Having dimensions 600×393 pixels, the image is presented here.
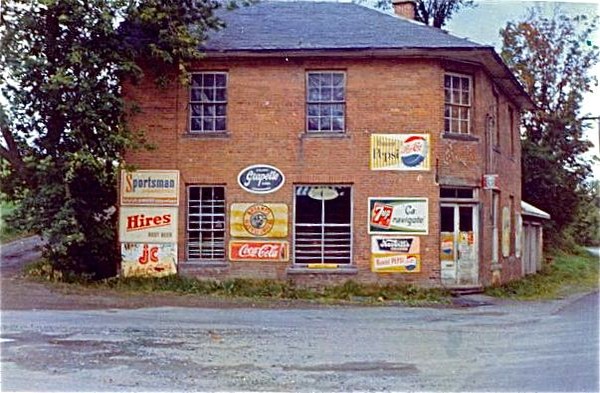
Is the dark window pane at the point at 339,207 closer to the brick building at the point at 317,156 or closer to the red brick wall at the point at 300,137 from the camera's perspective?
the brick building at the point at 317,156

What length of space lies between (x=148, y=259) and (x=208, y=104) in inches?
155

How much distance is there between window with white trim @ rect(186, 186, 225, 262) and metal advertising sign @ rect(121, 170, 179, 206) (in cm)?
42

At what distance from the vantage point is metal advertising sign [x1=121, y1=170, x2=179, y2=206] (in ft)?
70.7

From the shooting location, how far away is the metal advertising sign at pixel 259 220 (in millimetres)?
21312

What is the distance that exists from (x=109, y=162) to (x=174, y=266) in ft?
9.45

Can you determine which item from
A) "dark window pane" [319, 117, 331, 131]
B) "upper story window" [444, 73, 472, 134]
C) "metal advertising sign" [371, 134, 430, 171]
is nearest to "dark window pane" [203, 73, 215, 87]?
"dark window pane" [319, 117, 331, 131]

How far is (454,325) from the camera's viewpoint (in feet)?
51.8

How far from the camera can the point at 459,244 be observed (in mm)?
21984

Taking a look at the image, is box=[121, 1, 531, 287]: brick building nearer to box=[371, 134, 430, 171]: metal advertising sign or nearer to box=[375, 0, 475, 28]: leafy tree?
box=[371, 134, 430, 171]: metal advertising sign

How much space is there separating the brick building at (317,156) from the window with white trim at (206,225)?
0.9 inches

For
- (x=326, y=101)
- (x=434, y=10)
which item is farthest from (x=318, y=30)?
(x=434, y=10)

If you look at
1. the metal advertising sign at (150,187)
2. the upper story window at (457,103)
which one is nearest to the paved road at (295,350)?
the metal advertising sign at (150,187)

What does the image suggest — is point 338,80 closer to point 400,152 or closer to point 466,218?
point 400,152

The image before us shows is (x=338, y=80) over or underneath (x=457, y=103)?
over
